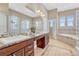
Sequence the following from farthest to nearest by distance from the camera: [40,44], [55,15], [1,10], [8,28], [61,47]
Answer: [40,44]
[61,47]
[55,15]
[8,28]
[1,10]

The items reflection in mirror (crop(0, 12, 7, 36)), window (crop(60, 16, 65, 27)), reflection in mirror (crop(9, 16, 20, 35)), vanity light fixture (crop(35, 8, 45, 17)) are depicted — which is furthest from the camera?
vanity light fixture (crop(35, 8, 45, 17))

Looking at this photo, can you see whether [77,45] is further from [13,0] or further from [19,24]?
[13,0]

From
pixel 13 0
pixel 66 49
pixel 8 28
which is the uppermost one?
pixel 13 0

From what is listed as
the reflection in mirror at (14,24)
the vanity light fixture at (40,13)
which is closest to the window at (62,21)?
the vanity light fixture at (40,13)

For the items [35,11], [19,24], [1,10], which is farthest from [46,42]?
[1,10]

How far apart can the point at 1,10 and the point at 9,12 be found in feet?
0.65

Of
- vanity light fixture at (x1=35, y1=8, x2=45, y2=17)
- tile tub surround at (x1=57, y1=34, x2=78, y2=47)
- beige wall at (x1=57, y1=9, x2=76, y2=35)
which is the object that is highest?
vanity light fixture at (x1=35, y1=8, x2=45, y2=17)

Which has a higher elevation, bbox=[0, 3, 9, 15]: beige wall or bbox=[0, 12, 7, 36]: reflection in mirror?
bbox=[0, 3, 9, 15]: beige wall

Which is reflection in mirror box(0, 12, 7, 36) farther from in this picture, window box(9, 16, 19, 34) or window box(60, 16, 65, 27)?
window box(60, 16, 65, 27)

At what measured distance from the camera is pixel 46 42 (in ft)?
11.3

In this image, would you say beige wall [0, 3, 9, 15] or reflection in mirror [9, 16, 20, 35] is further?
reflection in mirror [9, 16, 20, 35]

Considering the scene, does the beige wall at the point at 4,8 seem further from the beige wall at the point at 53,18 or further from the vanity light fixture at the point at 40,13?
the beige wall at the point at 53,18

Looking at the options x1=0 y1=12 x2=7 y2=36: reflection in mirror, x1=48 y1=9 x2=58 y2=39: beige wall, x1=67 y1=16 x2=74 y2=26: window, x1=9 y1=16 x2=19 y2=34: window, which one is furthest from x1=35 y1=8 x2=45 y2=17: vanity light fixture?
x1=0 y1=12 x2=7 y2=36: reflection in mirror

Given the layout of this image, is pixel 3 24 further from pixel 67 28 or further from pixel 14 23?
pixel 67 28
